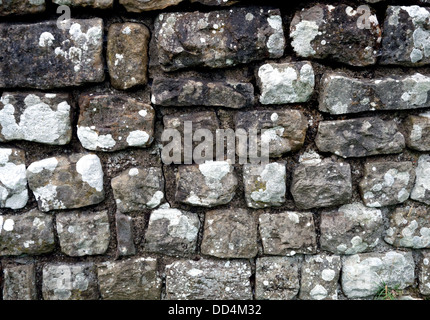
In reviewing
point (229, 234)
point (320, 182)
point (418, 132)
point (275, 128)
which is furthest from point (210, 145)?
point (418, 132)

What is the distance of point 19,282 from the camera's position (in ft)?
5.87

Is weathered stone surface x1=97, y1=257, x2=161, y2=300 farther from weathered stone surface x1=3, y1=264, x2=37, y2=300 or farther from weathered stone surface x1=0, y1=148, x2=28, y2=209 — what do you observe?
weathered stone surface x1=0, y1=148, x2=28, y2=209

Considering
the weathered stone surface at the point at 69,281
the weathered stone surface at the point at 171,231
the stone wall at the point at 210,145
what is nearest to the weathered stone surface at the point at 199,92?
the stone wall at the point at 210,145

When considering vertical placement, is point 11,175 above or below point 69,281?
above

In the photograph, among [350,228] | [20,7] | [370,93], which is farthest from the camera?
[350,228]

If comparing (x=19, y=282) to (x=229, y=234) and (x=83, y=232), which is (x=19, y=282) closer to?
(x=83, y=232)

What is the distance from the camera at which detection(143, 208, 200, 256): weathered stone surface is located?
179cm

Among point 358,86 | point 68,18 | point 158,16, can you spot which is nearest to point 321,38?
point 358,86

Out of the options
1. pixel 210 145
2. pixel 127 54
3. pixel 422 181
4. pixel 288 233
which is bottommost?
pixel 288 233

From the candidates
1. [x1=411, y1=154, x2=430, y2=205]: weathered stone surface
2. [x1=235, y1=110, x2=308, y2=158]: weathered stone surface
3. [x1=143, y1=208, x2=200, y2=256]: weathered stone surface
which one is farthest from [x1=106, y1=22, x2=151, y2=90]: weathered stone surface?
[x1=411, y1=154, x2=430, y2=205]: weathered stone surface

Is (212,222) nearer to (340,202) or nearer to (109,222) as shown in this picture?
A: (109,222)

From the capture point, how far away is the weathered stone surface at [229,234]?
5.90 feet

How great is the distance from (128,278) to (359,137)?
50.8 inches

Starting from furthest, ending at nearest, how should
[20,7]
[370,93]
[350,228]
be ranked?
[350,228]
[370,93]
[20,7]
